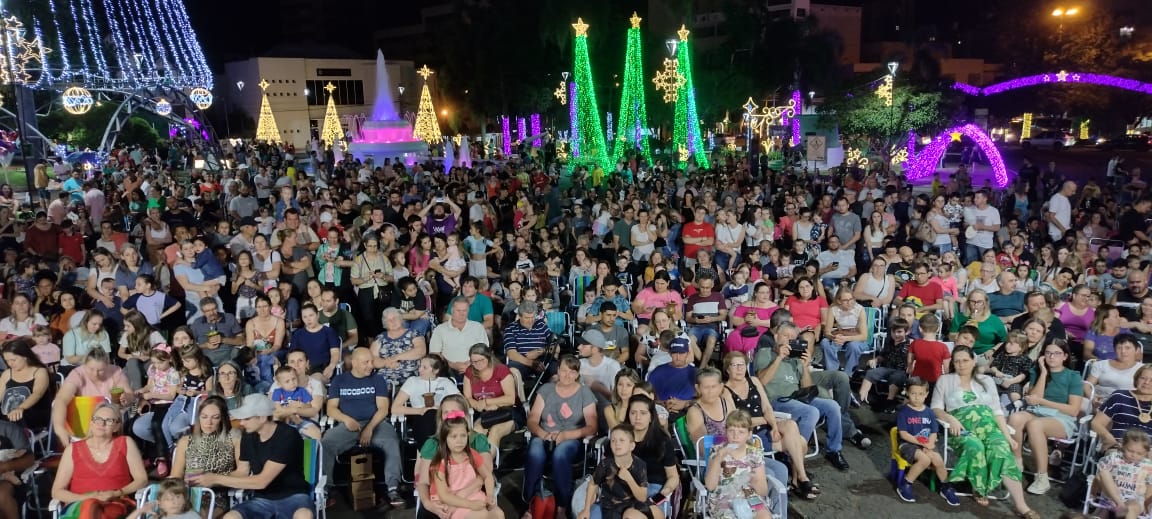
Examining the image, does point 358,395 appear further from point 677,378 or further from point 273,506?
point 677,378

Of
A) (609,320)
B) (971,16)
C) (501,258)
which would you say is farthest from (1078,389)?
(971,16)

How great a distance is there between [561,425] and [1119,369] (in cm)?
453

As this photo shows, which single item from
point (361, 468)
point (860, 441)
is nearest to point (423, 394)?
point (361, 468)

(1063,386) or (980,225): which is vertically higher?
(980,225)

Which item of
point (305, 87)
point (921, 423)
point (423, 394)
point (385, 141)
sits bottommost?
point (921, 423)

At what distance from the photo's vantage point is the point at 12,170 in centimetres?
3225

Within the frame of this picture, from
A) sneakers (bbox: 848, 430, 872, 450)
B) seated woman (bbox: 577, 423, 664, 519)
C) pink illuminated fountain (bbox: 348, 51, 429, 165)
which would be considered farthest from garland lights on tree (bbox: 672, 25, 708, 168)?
seated woman (bbox: 577, 423, 664, 519)

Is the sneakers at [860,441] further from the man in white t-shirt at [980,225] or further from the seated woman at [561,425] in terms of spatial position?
the man in white t-shirt at [980,225]

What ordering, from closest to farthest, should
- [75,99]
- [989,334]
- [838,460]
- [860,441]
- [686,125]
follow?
[838,460] → [860,441] → [989,334] → [75,99] → [686,125]

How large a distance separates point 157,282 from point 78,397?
2499 millimetres

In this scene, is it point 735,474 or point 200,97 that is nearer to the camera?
point 735,474

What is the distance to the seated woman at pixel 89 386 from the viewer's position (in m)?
5.80

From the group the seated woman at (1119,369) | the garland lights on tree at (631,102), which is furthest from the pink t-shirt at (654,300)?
the garland lights on tree at (631,102)

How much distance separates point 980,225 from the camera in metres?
10.6
